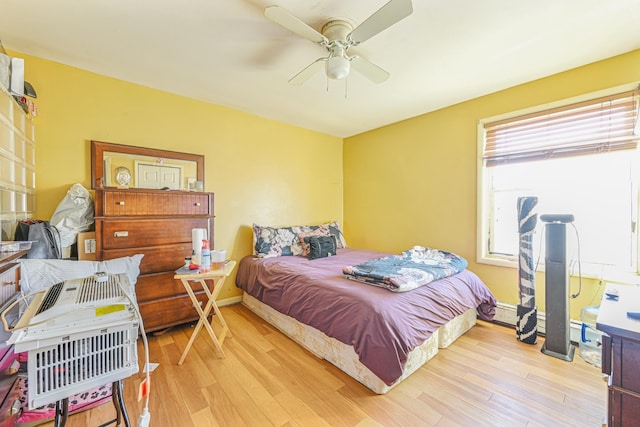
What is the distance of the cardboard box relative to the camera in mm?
2113

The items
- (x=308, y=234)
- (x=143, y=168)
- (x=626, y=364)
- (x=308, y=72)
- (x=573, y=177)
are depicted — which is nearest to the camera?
(x=626, y=364)

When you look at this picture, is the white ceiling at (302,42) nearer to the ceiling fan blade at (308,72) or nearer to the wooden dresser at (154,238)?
the ceiling fan blade at (308,72)

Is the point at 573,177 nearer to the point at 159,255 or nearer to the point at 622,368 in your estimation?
the point at 622,368

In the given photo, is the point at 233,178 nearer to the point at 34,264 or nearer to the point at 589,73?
the point at 34,264

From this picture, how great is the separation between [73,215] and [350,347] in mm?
2500

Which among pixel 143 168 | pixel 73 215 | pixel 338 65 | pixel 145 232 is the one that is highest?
pixel 338 65

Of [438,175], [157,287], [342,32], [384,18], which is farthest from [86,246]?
[438,175]

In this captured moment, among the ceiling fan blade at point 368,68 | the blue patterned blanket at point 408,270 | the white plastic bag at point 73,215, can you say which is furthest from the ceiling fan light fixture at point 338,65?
the white plastic bag at point 73,215

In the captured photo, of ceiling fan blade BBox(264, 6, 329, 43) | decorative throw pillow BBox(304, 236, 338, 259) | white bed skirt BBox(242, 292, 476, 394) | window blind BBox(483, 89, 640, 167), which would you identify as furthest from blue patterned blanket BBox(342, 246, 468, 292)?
ceiling fan blade BBox(264, 6, 329, 43)

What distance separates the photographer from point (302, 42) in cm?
191

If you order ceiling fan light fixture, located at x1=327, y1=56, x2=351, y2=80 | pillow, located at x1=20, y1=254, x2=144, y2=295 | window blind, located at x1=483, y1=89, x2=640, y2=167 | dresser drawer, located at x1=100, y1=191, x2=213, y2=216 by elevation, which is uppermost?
ceiling fan light fixture, located at x1=327, y1=56, x2=351, y2=80

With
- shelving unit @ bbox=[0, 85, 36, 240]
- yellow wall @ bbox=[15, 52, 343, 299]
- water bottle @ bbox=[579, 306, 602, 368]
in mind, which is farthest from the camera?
yellow wall @ bbox=[15, 52, 343, 299]

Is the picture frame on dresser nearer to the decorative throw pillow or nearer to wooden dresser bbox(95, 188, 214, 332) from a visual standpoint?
wooden dresser bbox(95, 188, 214, 332)

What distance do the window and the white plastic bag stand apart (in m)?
3.87
